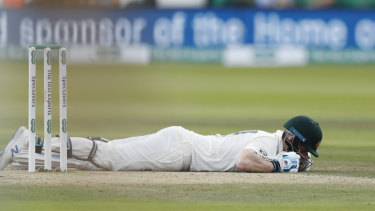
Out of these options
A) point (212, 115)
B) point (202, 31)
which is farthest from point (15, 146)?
point (202, 31)

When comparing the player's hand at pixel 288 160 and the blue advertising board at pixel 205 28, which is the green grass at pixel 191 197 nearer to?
the player's hand at pixel 288 160

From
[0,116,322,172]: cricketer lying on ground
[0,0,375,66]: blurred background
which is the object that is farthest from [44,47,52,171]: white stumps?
[0,0,375,66]: blurred background

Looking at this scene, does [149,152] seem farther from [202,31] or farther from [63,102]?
[202,31]

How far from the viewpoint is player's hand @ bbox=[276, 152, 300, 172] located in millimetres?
8336

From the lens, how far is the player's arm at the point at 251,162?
8.16 metres


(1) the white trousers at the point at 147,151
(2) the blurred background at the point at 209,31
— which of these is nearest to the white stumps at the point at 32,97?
(1) the white trousers at the point at 147,151

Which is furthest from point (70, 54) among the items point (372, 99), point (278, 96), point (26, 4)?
point (372, 99)

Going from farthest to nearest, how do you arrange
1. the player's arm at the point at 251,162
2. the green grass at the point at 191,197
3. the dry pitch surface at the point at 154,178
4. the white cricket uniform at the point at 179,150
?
the white cricket uniform at the point at 179,150 < the player's arm at the point at 251,162 < the dry pitch surface at the point at 154,178 < the green grass at the point at 191,197

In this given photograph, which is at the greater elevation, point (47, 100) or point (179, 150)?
point (47, 100)

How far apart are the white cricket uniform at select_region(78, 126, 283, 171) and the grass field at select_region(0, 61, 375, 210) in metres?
0.56

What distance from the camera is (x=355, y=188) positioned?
787cm

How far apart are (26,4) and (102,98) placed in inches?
307

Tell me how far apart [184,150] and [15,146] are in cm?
139

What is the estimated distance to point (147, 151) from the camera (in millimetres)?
8344
